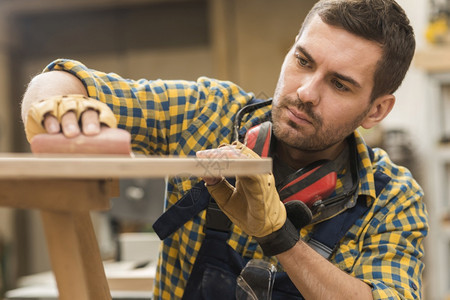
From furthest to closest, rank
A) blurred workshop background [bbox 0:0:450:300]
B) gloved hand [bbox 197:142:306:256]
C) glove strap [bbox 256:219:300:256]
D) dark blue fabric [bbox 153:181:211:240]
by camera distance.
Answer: blurred workshop background [bbox 0:0:450:300] < dark blue fabric [bbox 153:181:211:240] < glove strap [bbox 256:219:300:256] < gloved hand [bbox 197:142:306:256]

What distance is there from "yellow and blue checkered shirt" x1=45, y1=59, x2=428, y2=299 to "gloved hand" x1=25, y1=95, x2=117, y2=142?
1.35 ft

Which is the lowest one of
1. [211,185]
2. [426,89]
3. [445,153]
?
[445,153]

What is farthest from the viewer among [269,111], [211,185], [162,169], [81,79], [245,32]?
[245,32]

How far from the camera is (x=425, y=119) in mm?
4383

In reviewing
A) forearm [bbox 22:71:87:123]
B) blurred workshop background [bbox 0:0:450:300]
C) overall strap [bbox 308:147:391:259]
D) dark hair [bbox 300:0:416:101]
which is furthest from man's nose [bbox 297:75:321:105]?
blurred workshop background [bbox 0:0:450:300]

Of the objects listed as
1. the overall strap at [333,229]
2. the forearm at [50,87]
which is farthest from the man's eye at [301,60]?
the forearm at [50,87]

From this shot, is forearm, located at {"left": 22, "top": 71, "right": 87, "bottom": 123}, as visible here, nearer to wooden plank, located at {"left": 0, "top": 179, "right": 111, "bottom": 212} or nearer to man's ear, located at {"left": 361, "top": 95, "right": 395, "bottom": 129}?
wooden plank, located at {"left": 0, "top": 179, "right": 111, "bottom": 212}

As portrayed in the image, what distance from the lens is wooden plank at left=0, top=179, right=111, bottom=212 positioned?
0.92m

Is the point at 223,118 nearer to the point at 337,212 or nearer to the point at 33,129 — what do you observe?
the point at 337,212

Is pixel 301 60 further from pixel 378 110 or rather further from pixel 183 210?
pixel 183 210

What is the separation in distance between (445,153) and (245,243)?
10.1 ft

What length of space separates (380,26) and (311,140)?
0.34 m

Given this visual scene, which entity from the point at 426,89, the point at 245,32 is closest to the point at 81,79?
the point at 426,89

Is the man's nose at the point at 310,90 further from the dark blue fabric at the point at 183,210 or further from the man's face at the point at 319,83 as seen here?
the dark blue fabric at the point at 183,210
